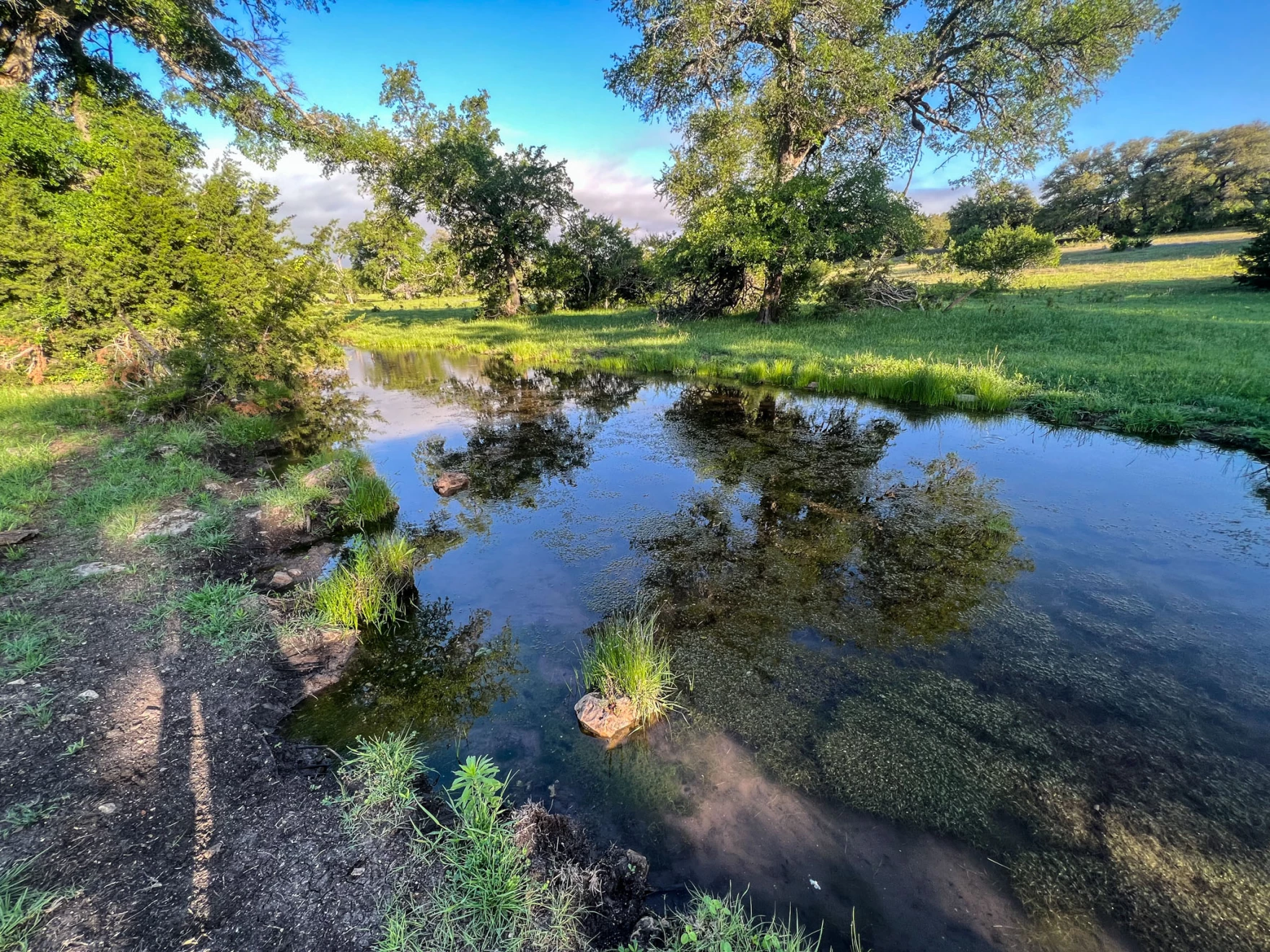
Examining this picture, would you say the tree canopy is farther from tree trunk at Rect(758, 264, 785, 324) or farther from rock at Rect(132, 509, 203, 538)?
rock at Rect(132, 509, 203, 538)

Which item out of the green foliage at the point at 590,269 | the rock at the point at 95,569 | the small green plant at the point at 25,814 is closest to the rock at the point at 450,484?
the rock at the point at 95,569

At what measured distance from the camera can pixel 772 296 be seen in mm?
17719

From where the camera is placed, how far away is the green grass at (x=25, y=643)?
309 cm

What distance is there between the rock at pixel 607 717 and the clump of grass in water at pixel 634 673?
0.13 ft

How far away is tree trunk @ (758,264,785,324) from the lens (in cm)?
1725

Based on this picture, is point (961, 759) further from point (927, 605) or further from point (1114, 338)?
point (1114, 338)

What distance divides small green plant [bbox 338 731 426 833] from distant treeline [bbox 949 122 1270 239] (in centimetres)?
4212

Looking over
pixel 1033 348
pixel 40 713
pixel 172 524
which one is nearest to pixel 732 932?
pixel 40 713

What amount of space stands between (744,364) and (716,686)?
9.82 m

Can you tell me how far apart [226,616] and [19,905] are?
2.31 m

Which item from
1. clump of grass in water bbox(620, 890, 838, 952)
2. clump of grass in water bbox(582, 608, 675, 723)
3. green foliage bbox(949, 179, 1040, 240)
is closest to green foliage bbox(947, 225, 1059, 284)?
clump of grass in water bbox(582, 608, 675, 723)

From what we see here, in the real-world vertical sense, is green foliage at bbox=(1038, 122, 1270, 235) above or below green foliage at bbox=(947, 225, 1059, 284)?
above

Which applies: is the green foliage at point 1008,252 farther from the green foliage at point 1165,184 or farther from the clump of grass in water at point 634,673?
the green foliage at point 1165,184

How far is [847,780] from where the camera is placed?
2.79m
